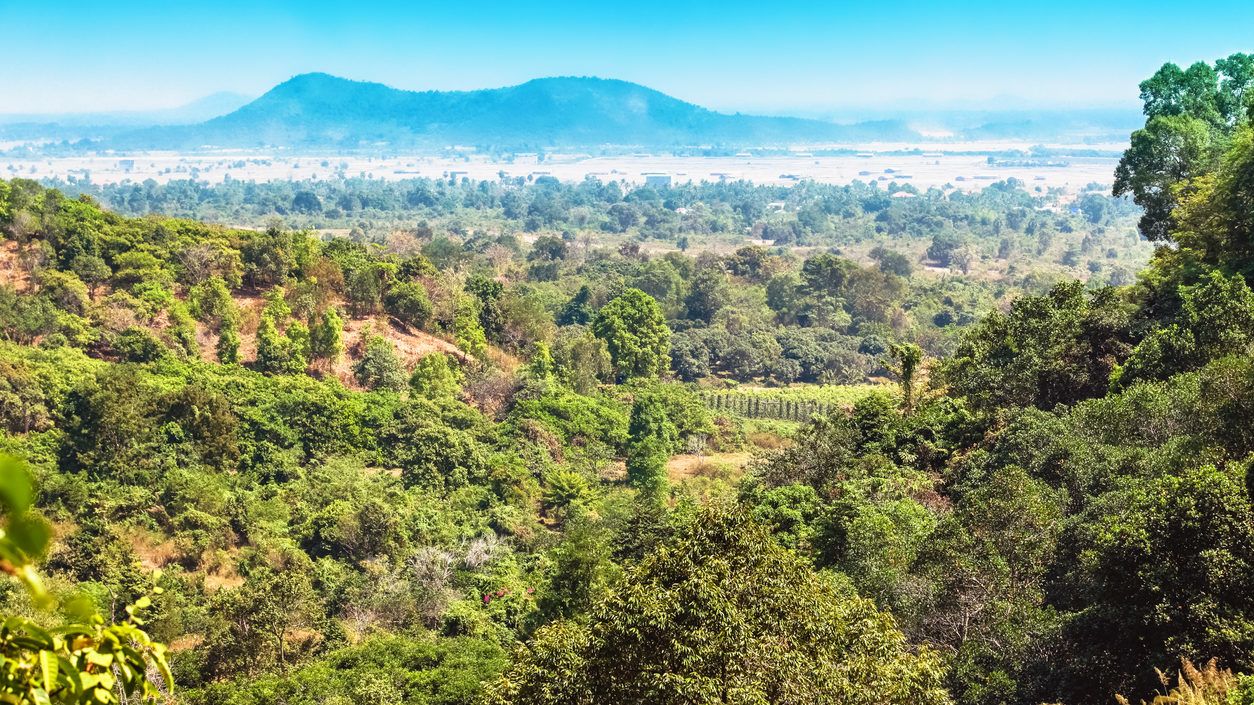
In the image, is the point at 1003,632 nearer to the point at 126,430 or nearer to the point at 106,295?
the point at 126,430

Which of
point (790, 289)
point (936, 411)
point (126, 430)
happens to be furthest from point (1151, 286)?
point (790, 289)

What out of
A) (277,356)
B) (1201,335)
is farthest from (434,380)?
(1201,335)

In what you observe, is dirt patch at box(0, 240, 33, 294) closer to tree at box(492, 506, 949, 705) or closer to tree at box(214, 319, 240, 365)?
tree at box(214, 319, 240, 365)

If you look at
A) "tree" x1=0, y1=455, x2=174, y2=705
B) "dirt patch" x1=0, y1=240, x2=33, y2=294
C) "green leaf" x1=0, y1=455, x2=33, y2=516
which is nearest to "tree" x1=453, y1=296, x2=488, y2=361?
"dirt patch" x1=0, y1=240, x2=33, y2=294

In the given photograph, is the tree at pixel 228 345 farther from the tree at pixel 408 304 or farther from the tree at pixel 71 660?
the tree at pixel 71 660

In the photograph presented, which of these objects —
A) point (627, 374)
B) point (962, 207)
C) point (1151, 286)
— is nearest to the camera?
point (1151, 286)

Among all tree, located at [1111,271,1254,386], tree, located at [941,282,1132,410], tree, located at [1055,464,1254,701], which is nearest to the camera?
tree, located at [1055,464,1254,701]
